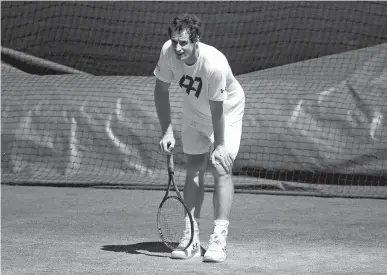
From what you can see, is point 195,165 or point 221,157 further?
point 195,165

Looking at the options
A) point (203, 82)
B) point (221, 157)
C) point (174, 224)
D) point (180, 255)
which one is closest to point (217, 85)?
point (203, 82)

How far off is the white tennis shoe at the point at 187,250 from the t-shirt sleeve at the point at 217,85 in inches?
33.4

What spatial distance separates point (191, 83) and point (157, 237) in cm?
131

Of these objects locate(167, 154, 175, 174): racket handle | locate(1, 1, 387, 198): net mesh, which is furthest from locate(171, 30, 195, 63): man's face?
locate(1, 1, 387, 198): net mesh

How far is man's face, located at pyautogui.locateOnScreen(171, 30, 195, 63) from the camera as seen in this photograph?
16.3ft

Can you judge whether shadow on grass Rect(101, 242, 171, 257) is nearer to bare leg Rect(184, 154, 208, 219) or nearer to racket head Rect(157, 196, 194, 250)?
racket head Rect(157, 196, 194, 250)

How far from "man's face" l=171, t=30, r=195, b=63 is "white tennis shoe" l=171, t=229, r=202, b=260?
3.59 ft

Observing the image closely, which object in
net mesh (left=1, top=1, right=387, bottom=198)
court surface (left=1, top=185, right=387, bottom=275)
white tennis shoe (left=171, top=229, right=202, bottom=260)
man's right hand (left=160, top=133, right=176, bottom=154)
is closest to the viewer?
court surface (left=1, top=185, right=387, bottom=275)

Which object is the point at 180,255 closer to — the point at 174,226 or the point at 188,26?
the point at 174,226

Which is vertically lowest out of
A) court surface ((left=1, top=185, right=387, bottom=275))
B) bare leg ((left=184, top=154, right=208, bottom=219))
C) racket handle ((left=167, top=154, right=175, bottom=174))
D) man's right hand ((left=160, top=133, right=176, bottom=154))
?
court surface ((left=1, top=185, right=387, bottom=275))

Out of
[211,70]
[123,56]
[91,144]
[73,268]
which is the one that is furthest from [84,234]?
[123,56]

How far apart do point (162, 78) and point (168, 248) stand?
1.11 m

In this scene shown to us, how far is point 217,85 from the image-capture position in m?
5.04

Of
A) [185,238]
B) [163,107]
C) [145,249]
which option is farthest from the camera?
[145,249]
